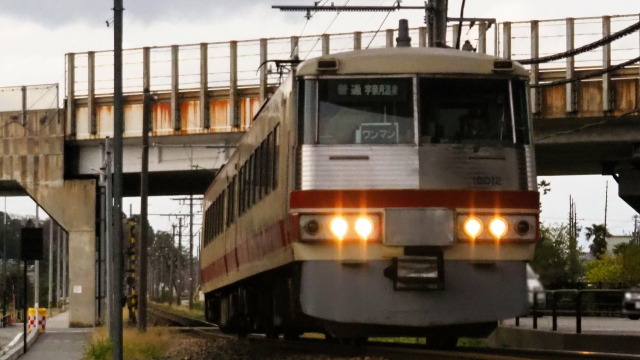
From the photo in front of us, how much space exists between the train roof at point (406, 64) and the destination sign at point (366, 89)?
0.12m

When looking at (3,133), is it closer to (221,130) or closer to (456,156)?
(221,130)

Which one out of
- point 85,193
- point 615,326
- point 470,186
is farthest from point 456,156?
point 85,193

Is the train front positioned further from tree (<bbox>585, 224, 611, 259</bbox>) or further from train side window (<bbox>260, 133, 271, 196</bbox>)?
tree (<bbox>585, 224, 611, 259</bbox>)

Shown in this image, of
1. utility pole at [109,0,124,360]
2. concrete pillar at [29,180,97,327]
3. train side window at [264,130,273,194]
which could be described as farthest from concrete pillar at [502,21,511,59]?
train side window at [264,130,273,194]

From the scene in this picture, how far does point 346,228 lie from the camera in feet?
48.0

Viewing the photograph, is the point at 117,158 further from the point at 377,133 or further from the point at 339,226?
the point at 339,226

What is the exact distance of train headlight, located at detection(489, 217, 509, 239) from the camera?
48.2 feet

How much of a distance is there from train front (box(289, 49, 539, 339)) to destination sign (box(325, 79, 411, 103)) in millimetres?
11

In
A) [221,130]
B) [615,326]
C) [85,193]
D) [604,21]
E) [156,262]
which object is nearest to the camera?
[615,326]

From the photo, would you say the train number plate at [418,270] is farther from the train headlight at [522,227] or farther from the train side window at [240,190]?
the train side window at [240,190]

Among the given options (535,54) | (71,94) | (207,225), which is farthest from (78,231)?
(207,225)

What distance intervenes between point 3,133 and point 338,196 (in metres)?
36.4

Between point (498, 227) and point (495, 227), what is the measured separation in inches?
1.3

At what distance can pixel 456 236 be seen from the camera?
48.0ft
